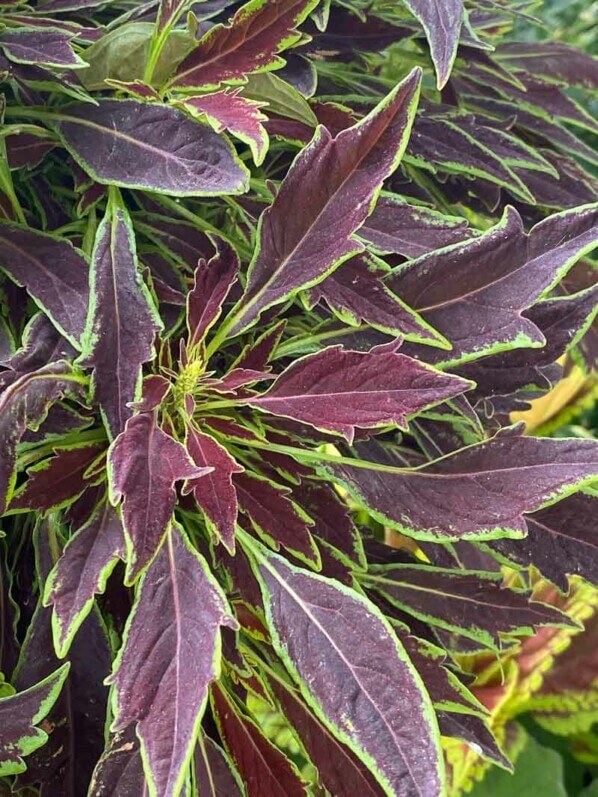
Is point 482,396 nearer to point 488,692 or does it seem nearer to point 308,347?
point 308,347

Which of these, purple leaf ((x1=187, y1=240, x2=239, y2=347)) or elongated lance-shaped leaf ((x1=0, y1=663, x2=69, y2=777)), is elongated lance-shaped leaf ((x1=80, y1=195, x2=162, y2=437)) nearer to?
purple leaf ((x1=187, y1=240, x2=239, y2=347))

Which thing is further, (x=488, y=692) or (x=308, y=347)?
(x=488, y=692)

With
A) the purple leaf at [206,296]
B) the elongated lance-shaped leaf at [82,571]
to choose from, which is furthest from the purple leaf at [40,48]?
the elongated lance-shaped leaf at [82,571]

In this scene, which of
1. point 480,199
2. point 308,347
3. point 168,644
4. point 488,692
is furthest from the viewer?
point 488,692

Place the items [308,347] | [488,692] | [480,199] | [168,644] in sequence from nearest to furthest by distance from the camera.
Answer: [168,644] < [308,347] < [480,199] < [488,692]

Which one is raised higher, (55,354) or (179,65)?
(179,65)

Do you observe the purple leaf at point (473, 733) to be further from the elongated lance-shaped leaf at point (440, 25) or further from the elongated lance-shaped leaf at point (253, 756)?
the elongated lance-shaped leaf at point (440, 25)

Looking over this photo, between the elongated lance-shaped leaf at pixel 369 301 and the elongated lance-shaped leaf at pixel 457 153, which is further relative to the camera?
the elongated lance-shaped leaf at pixel 457 153

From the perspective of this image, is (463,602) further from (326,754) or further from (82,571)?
Result: (82,571)

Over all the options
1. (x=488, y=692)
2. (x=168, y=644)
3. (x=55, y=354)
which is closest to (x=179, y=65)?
(x=55, y=354)
